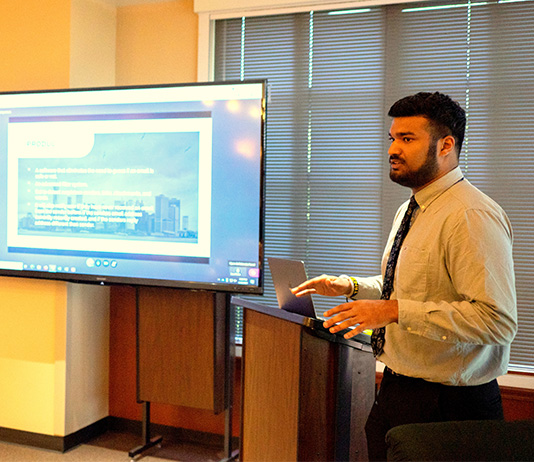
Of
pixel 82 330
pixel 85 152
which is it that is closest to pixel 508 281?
pixel 85 152

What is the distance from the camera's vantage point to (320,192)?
11.2 ft

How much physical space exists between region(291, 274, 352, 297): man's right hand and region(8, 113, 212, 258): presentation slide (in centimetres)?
99

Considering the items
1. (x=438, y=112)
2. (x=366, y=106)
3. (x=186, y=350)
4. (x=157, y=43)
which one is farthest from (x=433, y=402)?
(x=157, y=43)

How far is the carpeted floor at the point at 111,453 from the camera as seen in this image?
3387mm

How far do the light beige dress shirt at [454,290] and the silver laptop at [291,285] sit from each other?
0.29m

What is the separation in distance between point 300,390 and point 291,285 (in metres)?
0.39

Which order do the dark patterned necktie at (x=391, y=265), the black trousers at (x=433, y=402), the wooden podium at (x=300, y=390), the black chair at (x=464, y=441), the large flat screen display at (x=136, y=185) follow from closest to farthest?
the black chair at (x=464, y=441), the black trousers at (x=433, y=402), the dark patterned necktie at (x=391, y=265), the wooden podium at (x=300, y=390), the large flat screen display at (x=136, y=185)

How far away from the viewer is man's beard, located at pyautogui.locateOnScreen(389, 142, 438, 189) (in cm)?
198

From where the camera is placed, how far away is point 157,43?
3.76m

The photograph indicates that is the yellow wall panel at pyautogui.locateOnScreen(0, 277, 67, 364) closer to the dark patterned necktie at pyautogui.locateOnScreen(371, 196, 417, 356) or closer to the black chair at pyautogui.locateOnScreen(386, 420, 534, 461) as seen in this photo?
the dark patterned necktie at pyautogui.locateOnScreen(371, 196, 417, 356)

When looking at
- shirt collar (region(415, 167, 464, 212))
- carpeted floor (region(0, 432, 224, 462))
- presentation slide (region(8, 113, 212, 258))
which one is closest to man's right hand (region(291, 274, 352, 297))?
shirt collar (region(415, 167, 464, 212))

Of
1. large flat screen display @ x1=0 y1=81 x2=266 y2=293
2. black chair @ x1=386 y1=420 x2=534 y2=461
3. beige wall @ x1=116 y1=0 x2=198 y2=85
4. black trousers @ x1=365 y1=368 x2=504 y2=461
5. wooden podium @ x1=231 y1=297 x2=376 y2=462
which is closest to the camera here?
black chair @ x1=386 y1=420 x2=534 y2=461

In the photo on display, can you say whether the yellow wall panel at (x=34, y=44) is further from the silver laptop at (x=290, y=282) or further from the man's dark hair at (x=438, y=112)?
the man's dark hair at (x=438, y=112)

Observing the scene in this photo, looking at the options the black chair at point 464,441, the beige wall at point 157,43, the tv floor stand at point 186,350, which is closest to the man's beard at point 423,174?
the black chair at point 464,441
